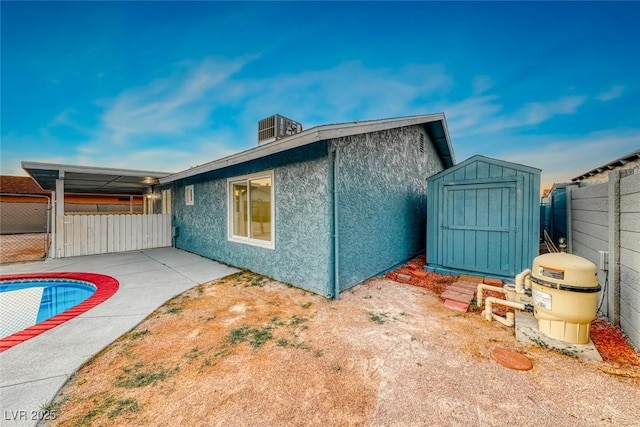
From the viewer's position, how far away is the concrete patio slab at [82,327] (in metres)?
1.80

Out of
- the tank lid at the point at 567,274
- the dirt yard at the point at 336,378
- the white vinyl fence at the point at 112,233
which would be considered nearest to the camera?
the dirt yard at the point at 336,378

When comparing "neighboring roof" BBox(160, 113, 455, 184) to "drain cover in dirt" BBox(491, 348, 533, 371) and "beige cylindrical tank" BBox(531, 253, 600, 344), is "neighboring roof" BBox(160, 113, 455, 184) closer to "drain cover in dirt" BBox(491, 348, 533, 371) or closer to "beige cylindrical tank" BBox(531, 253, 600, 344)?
"beige cylindrical tank" BBox(531, 253, 600, 344)

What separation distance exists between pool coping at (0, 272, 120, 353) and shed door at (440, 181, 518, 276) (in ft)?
21.2

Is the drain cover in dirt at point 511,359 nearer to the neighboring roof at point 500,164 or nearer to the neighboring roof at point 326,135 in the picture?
the neighboring roof at point 326,135

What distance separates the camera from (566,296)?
2389mm

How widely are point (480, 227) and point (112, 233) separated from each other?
34.6 ft

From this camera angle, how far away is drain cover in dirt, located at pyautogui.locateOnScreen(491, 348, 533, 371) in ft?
7.00

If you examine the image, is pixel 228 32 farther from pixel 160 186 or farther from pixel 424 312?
pixel 424 312

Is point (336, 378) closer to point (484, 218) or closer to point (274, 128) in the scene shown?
point (484, 218)

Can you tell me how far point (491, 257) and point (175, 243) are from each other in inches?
373

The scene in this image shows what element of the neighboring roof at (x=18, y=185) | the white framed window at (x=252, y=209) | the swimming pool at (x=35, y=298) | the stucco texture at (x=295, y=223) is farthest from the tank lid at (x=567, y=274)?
the neighboring roof at (x=18, y=185)

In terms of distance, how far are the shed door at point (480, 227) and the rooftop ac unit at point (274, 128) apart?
4.05m

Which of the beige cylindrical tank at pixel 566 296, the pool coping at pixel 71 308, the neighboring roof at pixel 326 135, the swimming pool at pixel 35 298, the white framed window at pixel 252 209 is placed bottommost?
the swimming pool at pixel 35 298

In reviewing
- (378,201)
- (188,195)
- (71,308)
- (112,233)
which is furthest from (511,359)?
(112,233)
